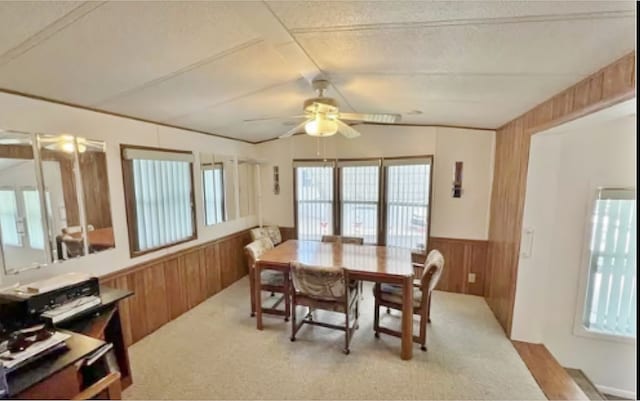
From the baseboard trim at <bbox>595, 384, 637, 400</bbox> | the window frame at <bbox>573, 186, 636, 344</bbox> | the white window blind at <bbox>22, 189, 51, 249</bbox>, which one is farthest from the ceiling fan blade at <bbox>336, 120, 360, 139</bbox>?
the baseboard trim at <bbox>595, 384, 637, 400</bbox>

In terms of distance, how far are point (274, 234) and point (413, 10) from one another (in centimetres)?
392

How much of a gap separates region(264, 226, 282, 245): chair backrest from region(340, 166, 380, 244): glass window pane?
3.51ft

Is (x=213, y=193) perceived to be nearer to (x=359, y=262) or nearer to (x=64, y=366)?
(x=359, y=262)

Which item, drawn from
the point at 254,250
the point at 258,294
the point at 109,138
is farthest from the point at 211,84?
the point at 258,294

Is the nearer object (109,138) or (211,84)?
(211,84)

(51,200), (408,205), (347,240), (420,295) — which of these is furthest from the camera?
(408,205)

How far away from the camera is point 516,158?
119 inches

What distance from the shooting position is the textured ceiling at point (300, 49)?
1222 mm

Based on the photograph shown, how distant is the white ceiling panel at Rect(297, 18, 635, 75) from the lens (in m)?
1.30

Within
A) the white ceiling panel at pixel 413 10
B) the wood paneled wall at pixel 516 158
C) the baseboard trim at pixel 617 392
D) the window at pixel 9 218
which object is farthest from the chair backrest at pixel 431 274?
the window at pixel 9 218

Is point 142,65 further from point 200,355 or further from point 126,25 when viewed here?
point 200,355

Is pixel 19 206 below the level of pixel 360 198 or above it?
above

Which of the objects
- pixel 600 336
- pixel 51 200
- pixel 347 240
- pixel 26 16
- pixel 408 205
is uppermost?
pixel 26 16

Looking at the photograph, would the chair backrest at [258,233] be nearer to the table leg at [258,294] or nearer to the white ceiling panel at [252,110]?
Result: the table leg at [258,294]
